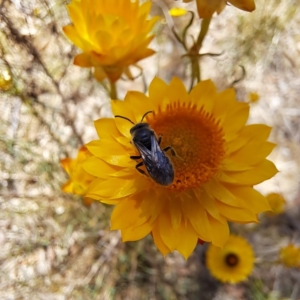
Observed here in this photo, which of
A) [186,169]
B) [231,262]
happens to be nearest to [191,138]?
[186,169]

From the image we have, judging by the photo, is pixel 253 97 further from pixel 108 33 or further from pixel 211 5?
pixel 108 33

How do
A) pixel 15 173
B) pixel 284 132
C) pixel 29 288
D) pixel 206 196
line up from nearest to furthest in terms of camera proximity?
1. pixel 206 196
2. pixel 29 288
3. pixel 15 173
4. pixel 284 132

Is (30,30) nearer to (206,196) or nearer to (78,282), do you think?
(206,196)

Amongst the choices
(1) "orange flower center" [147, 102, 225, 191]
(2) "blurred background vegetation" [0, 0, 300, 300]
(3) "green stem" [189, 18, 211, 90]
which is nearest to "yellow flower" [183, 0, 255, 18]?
(3) "green stem" [189, 18, 211, 90]

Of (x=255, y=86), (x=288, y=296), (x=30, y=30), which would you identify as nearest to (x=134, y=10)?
(x=30, y=30)

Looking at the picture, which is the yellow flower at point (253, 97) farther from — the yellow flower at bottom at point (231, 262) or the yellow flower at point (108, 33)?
the yellow flower at point (108, 33)
